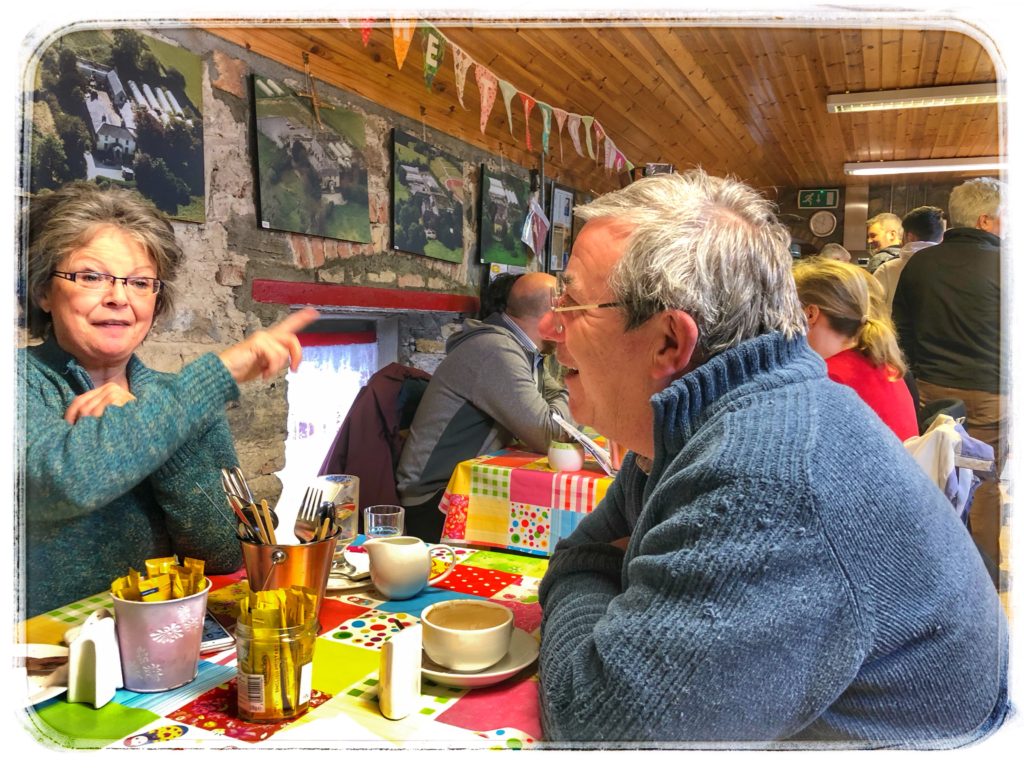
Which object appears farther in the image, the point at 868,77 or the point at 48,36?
the point at 868,77

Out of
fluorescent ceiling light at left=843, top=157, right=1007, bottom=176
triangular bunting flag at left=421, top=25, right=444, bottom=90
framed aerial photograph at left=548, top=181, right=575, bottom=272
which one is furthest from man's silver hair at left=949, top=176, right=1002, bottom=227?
fluorescent ceiling light at left=843, top=157, right=1007, bottom=176

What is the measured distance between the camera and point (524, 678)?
2.31ft

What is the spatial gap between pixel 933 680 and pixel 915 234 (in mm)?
3050

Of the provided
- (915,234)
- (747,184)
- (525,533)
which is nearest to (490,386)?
(525,533)

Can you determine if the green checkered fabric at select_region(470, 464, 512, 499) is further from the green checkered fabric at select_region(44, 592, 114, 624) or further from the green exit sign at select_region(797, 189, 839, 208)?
the green exit sign at select_region(797, 189, 839, 208)

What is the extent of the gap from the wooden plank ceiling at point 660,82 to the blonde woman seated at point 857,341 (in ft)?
1.46

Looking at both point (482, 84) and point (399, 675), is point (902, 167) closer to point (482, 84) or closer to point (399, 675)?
point (482, 84)

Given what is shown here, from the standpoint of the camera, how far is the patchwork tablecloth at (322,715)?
58 cm

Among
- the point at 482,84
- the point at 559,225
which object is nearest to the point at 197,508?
the point at 482,84

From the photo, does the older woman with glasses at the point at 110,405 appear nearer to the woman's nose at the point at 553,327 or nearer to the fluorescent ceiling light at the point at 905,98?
the woman's nose at the point at 553,327

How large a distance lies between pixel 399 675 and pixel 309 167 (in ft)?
6.42

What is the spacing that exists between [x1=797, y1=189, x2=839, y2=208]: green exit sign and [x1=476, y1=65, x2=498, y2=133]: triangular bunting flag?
211 inches

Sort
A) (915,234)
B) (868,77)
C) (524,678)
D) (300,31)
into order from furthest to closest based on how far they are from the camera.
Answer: (868,77) → (915,234) → (300,31) → (524,678)
